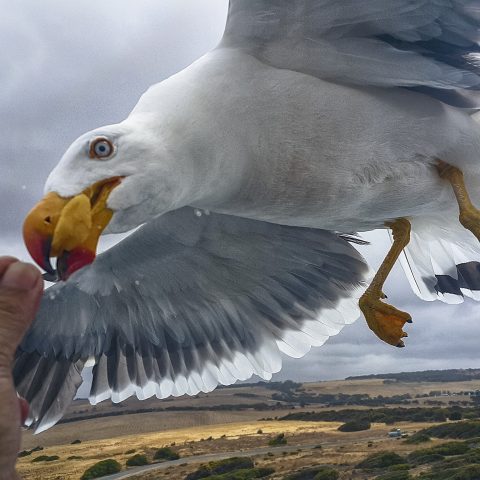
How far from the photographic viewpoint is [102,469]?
85.7 feet

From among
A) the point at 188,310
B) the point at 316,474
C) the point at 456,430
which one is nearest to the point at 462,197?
the point at 188,310

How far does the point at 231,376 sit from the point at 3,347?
1.56 meters

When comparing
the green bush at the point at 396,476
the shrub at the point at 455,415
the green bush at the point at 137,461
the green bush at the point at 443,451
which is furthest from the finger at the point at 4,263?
the green bush at the point at 137,461

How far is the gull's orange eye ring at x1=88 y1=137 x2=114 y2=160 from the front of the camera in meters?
1.21

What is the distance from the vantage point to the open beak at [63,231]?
1127 millimetres

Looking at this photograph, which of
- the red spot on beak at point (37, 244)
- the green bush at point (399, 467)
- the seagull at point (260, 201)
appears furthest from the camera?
the green bush at point (399, 467)

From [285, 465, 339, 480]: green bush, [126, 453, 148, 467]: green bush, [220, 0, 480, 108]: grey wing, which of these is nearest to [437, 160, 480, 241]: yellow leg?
[220, 0, 480, 108]: grey wing

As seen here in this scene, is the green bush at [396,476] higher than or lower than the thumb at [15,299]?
lower

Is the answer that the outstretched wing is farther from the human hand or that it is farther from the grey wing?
the human hand

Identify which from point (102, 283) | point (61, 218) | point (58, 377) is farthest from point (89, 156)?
point (58, 377)

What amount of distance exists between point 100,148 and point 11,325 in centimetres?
41

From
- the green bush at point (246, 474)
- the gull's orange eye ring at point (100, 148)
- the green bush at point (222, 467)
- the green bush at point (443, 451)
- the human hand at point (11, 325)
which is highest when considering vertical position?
the gull's orange eye ring at point (100, 148)

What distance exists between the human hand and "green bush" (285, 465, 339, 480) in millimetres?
23509

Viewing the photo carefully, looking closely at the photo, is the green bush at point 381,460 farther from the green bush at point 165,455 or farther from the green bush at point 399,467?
the green bush at point 165,455
